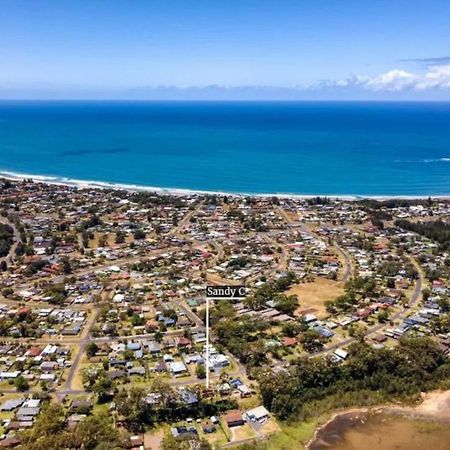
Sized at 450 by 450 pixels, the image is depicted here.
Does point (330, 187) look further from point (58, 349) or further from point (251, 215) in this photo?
point (58, 349)

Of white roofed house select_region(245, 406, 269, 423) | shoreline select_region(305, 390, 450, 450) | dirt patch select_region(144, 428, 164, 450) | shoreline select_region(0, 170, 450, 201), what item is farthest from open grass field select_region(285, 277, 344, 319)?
shoreline select_region(0, 170, 450, 201)

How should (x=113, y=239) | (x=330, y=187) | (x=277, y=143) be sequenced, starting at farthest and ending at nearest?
1. (x=277, y=143)
2. (x=330, y=187)
3. (x=113, y=239)

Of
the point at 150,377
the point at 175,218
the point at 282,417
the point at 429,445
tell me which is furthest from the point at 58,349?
the point at 175,218

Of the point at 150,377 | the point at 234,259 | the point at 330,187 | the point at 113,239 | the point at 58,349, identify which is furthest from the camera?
the point at 330,187

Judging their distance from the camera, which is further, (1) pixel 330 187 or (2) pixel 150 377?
(1) pixel 330 187

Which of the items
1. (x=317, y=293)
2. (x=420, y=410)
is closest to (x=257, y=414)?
(x=420, y=410)
